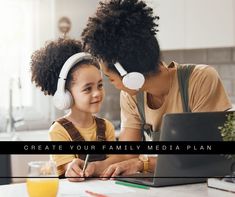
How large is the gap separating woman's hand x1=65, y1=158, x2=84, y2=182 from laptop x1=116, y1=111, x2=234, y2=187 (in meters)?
0.11

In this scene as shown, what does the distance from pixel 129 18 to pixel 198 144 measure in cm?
38

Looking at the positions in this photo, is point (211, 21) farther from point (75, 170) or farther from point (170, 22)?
point (75, 170)

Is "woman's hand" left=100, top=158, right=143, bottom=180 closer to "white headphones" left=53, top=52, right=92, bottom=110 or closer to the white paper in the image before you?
the white paper

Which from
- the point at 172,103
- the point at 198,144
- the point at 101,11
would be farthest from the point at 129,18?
the point at 198,144

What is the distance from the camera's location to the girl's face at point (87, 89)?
4.53 feet

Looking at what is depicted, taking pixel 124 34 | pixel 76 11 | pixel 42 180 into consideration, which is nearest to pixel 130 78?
pixel 124 34

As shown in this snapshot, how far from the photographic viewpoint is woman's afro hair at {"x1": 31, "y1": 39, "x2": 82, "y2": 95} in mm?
1364

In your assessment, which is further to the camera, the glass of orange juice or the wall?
the wall

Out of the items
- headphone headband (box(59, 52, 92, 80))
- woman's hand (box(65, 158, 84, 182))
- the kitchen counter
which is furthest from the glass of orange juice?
headphone headband (box(59, 52, 92, 80))

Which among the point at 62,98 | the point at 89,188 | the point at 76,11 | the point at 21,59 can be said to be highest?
the point at 76,11

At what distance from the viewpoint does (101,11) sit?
1357 mm

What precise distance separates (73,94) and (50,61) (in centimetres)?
11

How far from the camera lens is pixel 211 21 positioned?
1414 millimetres

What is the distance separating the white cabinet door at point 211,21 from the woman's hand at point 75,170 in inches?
16.8
